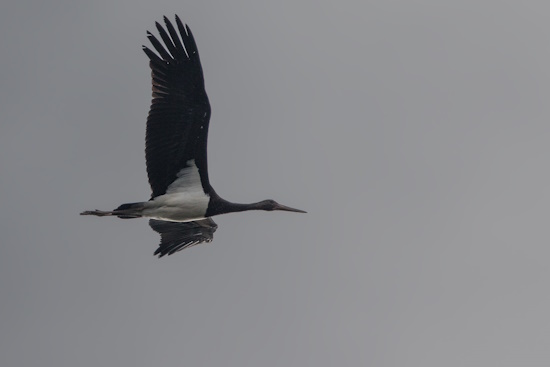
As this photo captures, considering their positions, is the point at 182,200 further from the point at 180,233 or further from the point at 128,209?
the point at 180,233

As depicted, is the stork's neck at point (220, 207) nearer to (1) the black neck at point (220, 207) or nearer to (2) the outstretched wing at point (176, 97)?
(1) the black neck at point (220, 207)

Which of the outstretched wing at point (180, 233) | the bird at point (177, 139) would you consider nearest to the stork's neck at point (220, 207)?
the bird at point (177, 139)

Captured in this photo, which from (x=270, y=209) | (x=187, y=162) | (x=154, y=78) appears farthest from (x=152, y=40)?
(x=270, y=209)

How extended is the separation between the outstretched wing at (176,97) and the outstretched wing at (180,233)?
3149mm

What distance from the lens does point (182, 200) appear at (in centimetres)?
3138

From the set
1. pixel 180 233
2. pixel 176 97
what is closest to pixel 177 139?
pixel 176 97

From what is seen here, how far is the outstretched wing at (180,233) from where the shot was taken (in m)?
33.2

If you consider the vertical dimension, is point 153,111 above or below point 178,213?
above

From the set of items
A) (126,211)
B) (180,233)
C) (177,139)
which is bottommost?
(180,233)

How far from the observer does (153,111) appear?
30.2 metres

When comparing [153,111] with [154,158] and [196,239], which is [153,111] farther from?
[196,239]

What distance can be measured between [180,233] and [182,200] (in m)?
2.20

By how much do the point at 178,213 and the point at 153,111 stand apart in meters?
2.67

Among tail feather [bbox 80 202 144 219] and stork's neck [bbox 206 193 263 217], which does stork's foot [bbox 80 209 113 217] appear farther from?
stork's neck [bbox 206 193 263 217]
